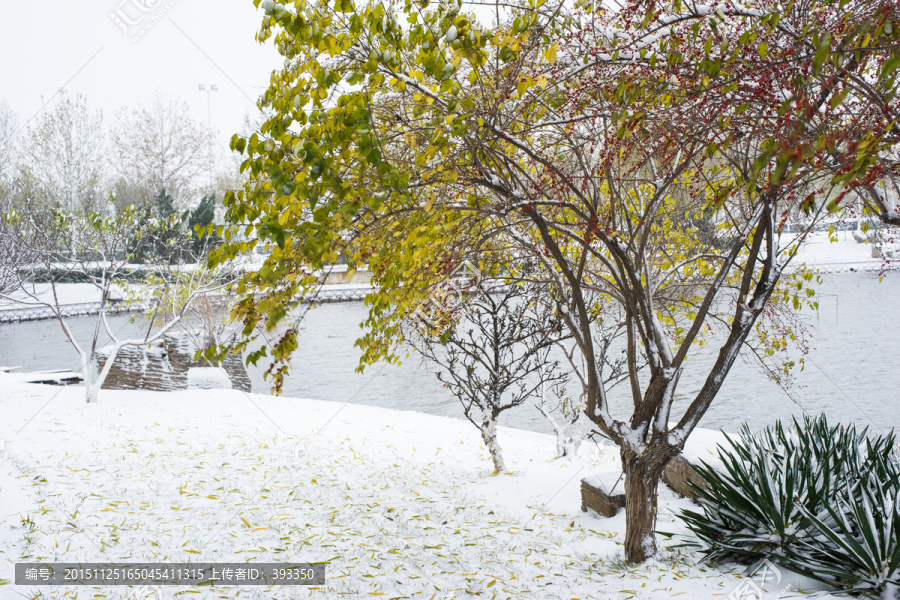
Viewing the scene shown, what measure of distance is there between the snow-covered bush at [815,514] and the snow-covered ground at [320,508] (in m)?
0.26

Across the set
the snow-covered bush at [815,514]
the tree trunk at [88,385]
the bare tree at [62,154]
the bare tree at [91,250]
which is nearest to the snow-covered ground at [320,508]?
the snow-covered bush at [815,514]

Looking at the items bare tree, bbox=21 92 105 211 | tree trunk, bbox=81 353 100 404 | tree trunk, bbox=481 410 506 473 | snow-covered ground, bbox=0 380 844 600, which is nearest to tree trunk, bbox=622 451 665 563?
snow-covered ground, bbox=0 380 844 600

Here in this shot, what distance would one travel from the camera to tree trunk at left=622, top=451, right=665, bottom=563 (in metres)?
3.69

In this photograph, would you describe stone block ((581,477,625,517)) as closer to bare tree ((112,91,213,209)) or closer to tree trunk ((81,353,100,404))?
tree trunk ((81,353,100,404))

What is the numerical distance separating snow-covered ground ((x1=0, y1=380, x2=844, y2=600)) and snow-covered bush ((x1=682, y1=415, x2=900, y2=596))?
0.26 m

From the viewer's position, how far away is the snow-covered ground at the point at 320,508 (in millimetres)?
3629

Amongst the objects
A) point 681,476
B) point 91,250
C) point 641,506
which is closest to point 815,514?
point 641,506

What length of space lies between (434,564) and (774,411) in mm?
8902

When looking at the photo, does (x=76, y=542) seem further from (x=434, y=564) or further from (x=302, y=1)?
(x=302, y=1)

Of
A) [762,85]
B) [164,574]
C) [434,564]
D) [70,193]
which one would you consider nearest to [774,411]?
[434,564]

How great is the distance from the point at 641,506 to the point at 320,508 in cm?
277

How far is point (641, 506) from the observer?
3.72 meters

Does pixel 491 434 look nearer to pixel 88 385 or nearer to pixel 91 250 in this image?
pixel 88 385

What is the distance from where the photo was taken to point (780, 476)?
3.58 m
